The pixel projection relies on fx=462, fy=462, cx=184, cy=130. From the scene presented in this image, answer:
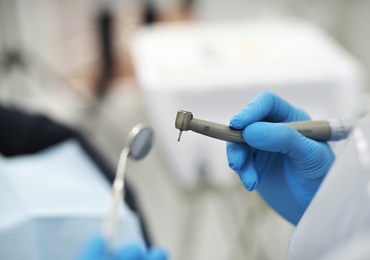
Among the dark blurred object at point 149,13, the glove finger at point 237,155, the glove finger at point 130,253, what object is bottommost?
the dark blurred object at point 149,13

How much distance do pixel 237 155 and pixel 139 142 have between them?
0.14 m

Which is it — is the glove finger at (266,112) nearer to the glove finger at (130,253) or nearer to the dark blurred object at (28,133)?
the glove finger at (130,253)

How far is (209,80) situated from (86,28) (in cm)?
127

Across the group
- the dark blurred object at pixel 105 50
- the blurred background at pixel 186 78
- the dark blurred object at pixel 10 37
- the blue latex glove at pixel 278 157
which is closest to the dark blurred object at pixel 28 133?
the blurred background at pixel 186 78

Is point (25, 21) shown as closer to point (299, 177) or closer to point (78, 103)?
point (78, 103)

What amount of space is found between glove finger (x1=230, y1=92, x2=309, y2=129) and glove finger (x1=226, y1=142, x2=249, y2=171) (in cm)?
2

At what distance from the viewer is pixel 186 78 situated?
3.63 feet

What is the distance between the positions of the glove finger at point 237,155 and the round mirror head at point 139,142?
119mm

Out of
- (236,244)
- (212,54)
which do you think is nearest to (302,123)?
(212,54)

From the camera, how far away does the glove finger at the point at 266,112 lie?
435 millimetres

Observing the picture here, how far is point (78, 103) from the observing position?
2002 millimetres

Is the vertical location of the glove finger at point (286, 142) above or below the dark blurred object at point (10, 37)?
above

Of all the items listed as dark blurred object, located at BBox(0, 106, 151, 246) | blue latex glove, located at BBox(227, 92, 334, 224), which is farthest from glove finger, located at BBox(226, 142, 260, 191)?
dark blurred object, located at BBox(0, 106, 151, 246)

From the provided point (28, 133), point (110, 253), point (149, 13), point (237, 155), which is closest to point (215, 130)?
point (237, 155)
